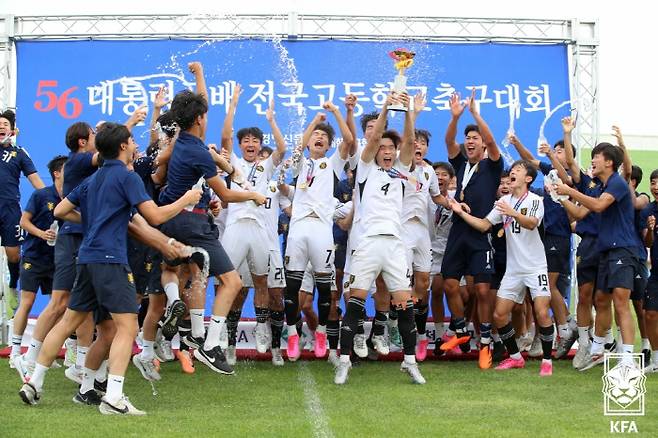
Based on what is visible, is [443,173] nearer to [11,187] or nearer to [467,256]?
[467,256]

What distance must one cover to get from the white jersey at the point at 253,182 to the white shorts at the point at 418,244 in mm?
1514

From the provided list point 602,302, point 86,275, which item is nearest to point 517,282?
point 602,302

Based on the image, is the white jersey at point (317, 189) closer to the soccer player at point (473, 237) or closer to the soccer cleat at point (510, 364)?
the soccer player at point (473, 237)

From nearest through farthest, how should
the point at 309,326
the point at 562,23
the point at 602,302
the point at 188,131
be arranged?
the point at 188,131
the point at 602,302
the point at 309,326
the point at 562,23

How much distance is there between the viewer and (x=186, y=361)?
9258 millimetres

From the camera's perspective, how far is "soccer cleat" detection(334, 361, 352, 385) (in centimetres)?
849

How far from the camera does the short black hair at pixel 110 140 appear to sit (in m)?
7.02

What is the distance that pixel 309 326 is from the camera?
10.5 meters

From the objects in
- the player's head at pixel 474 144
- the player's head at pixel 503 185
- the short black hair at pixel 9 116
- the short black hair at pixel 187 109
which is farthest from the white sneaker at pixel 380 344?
the short black hair at pixel 9 116

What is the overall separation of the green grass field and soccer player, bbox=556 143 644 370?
74 centimetres

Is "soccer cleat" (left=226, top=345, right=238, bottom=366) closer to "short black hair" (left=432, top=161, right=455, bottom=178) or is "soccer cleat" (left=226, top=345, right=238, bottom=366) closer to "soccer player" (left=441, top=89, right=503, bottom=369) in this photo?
"soccer player" (left=441, top=89, right=503, bottom=369)

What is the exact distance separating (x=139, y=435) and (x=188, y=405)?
4.08 ft

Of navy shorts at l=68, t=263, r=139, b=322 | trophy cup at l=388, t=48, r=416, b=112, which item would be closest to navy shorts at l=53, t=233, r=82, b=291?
navy shorts at l=68, t=263, r=139, b=322

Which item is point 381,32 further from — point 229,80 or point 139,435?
point 139,435
